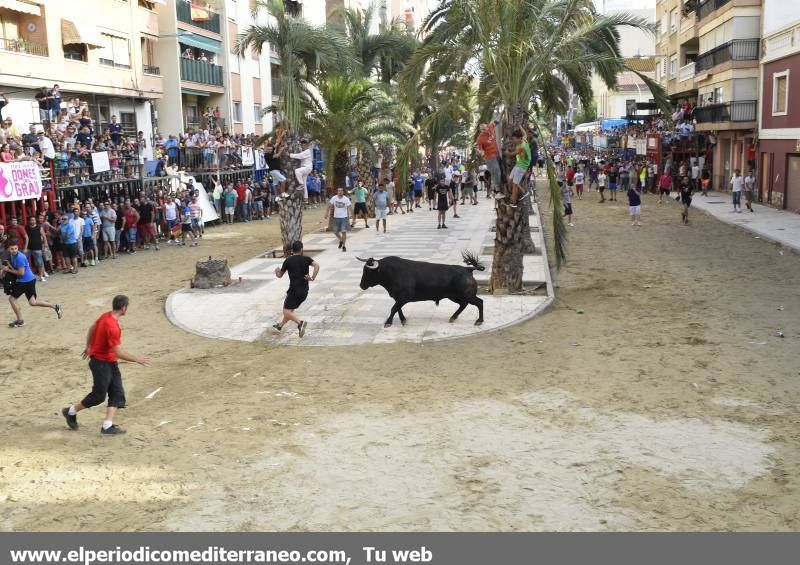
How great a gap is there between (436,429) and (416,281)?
Answer: 14.9ft

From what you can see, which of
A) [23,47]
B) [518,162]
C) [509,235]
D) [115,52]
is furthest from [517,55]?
[115,52]

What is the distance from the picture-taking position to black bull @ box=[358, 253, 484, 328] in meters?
12.4

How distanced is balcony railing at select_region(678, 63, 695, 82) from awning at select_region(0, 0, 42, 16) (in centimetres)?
3244

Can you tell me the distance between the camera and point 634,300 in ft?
47.4

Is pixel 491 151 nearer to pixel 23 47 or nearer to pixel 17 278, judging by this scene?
pixel 17 278

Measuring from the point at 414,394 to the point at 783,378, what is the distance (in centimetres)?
444

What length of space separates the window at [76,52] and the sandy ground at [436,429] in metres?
17.5

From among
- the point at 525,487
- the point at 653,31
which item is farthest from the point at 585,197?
the point at 525,487

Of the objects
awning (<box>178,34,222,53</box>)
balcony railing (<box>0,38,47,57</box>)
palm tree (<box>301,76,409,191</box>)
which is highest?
awning (<box>178,34,222,53</box>)

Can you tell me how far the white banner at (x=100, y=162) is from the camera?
22.1 m

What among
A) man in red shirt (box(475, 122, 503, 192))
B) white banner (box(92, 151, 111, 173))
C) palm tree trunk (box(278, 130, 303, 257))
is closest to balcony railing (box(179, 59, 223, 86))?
white banner (box(92, 151, 111, 173))

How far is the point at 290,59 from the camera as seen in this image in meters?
20.7

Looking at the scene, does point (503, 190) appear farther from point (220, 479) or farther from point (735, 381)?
point (220, 479)

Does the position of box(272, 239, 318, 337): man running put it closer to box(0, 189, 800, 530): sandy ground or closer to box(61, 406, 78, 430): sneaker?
box(0, 189, 800, 530): sandy ground
